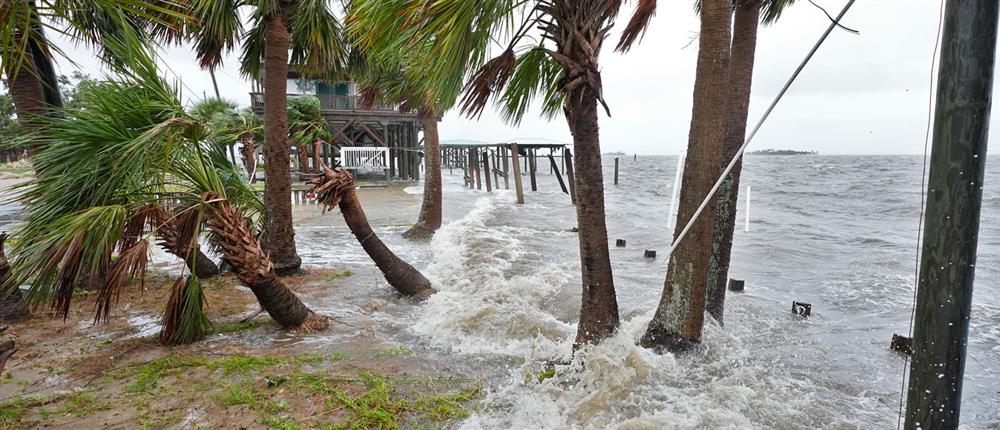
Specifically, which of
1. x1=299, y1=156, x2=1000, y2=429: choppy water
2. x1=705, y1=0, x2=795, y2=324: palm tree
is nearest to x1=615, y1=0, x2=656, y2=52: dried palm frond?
x1=705, y1=0, x2=795, y2=324: palm tree

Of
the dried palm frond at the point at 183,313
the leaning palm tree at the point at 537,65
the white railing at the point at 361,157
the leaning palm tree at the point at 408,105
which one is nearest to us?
the leaning palm tree at the point at 537,65

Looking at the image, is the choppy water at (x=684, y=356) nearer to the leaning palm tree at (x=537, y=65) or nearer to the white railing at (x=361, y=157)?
the leaning palm tree at (x=537, y=65)

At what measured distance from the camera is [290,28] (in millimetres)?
8438

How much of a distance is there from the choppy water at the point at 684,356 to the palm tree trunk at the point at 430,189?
546mm

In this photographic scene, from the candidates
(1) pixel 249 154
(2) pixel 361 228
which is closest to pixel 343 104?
(1) pixel 249 154

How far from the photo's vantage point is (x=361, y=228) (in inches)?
264

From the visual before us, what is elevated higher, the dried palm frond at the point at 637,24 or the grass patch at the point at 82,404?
the dried palm frond at the point at 637,24

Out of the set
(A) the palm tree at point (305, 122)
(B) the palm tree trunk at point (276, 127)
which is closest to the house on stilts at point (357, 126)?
(A) the palm tree at point (305, 122)

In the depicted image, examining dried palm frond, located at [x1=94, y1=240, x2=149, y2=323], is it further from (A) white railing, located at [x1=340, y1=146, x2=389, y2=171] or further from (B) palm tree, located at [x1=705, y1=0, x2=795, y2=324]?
(A) white railing, located at [x1=340, y1=146, x2=389, y2=171]

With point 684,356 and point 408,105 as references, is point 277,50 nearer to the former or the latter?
point 408,105

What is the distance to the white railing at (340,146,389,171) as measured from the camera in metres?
26.7

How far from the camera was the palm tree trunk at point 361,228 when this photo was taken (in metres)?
6.22

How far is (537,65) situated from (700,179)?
175cm

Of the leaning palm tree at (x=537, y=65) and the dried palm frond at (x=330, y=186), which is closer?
the leaning palm tree at (x=537, y=65)
